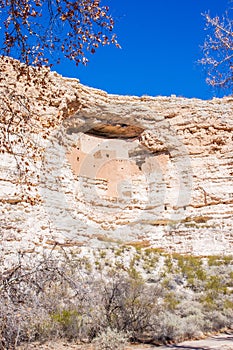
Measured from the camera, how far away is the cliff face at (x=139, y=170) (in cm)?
1314

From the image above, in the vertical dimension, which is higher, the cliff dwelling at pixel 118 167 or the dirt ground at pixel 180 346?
the cliff dwelling at pixel 118 167

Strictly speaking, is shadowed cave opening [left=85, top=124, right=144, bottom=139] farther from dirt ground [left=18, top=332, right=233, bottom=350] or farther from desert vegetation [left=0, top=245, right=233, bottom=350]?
dirt ground [left=18, top=332, right=233, bottom=350]

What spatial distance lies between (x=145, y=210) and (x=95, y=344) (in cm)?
976

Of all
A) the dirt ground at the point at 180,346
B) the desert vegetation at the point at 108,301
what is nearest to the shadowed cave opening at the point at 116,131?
the desert vegetation at the point at 108,301

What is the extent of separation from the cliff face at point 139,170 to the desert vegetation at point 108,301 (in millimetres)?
2215

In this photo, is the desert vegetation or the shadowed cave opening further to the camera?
the shadowed cave opening

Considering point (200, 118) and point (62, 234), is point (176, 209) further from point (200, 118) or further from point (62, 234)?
point (62, 234)

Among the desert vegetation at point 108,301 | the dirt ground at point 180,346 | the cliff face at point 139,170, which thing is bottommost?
the dirt ground at point 180,346

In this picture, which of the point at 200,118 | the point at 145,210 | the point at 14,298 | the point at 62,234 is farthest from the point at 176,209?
the point at 14,298

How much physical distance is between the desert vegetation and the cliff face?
2.22 meters

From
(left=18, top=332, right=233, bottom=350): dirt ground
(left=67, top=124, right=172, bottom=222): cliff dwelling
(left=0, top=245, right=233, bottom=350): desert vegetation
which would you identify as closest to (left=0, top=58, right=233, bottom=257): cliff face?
(left=67, top=124, right=172, bottom=222): cliff dwelling

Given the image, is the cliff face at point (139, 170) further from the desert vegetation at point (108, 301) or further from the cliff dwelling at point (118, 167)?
the desert vegetation at point (108, 301)

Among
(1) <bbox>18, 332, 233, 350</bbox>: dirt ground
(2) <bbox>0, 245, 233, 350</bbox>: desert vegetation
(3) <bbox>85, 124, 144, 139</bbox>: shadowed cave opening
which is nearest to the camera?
(2) <bbox>0, 245, 233, 350</bbox>: desert vegetation

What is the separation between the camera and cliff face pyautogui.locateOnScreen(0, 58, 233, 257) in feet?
43.1
